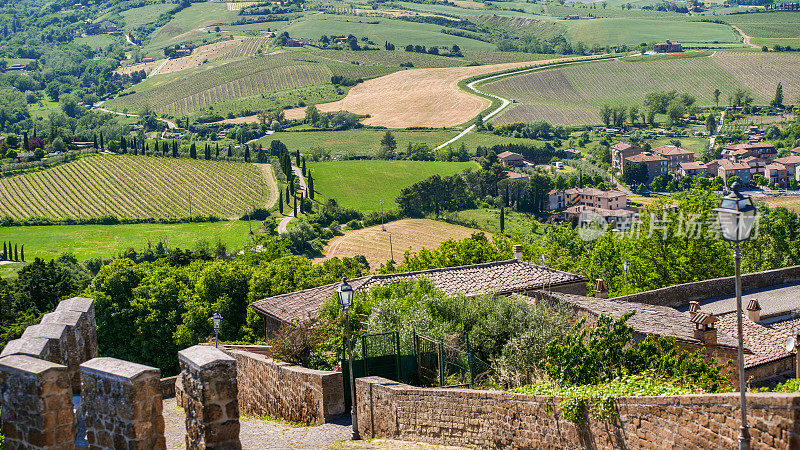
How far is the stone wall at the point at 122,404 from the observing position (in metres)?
Answer: 7.58

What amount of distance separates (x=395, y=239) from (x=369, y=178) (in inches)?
1176

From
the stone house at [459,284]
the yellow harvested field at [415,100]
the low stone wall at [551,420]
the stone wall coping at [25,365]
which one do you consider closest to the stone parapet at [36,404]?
the stone wall coping at [25,365]

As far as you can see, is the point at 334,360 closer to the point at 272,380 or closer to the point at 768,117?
the point at 272,380

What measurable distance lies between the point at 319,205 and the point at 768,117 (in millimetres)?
101968

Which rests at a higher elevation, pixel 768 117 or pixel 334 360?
pixel 334 360

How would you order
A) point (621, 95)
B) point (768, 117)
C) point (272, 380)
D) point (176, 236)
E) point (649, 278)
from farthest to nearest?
point (621, 95), point (768, 117), point (176, 236), point (649, 278), point (272, 380)

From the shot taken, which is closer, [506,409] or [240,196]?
[506,409]

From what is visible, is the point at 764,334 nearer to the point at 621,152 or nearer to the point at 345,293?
the point at 345,293

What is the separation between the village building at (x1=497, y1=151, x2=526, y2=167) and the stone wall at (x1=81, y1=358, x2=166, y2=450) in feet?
416

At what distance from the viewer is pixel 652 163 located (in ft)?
436

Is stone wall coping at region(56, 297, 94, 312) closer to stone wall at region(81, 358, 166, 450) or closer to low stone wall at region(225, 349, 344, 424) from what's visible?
stone wall at region(81, 358, 166, 450)

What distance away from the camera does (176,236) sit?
96.0 m

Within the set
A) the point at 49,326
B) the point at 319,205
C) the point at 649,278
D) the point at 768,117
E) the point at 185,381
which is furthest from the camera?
the point at 768,117

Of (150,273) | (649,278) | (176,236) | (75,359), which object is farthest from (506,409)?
(176,236)
